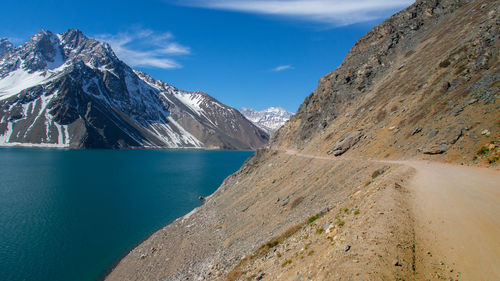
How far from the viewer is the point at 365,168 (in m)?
32.6

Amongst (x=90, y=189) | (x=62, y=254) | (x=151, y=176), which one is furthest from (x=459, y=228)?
(x=151, y=176)

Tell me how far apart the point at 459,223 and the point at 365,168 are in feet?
58.8

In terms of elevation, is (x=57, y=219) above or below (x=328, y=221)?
above

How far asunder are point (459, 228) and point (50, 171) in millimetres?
151832

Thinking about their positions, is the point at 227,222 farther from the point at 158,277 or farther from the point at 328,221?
the point at 328,221

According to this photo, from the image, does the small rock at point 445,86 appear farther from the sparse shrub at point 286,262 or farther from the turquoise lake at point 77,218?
the turquoise lake at point 77,218

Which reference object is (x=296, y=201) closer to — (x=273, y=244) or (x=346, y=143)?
(x=273, y=244)

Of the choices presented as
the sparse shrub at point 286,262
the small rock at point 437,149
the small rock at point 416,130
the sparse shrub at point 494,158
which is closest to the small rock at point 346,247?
the sparse shrub at point 286,262

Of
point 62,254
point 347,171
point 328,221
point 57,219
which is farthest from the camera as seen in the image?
point 57,219

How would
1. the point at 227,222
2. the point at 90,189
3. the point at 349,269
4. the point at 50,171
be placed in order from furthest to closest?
the point at 50,171, the point at 90,189, the point at 227,222, the point at 349,269

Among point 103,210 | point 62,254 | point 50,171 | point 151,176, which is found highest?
point 50,171

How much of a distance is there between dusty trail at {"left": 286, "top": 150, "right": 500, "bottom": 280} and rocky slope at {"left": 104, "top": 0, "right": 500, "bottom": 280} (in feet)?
0.53

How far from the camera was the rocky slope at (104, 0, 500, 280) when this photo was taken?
15.1 metres

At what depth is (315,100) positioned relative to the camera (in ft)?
249
